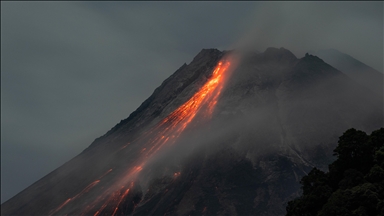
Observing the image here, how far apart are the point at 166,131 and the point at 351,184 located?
3874 inches

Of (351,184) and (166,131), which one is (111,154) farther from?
(351,184)

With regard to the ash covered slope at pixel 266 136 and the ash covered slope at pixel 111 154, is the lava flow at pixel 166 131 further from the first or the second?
the ash covered slope at pixel 266 136

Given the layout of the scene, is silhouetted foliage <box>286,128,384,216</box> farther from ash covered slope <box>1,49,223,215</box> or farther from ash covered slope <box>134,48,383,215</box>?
ash covered slope <box>1,49,223,215</box>

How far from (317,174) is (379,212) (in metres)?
11.3

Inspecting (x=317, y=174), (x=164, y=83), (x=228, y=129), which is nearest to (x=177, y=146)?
(x=228, y=129)

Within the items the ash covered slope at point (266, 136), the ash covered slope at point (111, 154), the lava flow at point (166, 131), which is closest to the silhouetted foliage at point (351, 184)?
the ash covered slope at point (266, 136)

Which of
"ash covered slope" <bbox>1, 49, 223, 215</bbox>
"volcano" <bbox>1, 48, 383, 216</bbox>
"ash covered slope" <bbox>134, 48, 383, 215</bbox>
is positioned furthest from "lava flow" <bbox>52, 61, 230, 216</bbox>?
"ash covered slope" <bbox>134, 48, 383, 215</bbox>

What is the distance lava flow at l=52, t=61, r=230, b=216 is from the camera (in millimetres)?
106262

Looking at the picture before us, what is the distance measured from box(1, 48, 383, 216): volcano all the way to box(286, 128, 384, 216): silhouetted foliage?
50.5 metres

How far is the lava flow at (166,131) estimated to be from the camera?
4184 inches

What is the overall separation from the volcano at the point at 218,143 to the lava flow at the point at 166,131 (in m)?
0.35

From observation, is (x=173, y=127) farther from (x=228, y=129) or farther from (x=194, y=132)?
(x=228, y=129)

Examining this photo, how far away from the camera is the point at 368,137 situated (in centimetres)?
4356

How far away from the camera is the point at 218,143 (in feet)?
400
